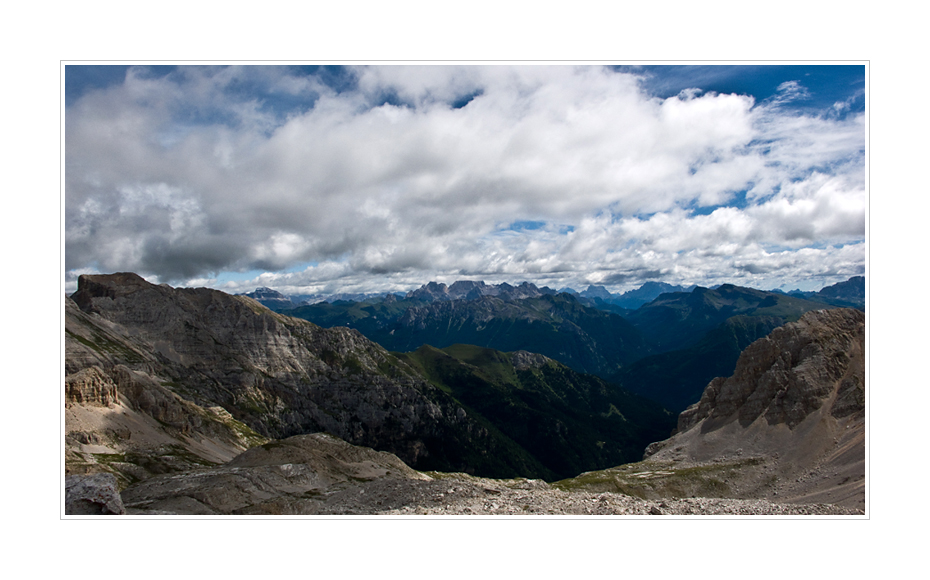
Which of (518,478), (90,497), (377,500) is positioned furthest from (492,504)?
(518,478)

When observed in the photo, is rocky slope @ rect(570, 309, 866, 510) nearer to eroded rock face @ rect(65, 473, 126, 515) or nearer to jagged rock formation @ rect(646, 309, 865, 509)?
jagged rock formation @ rect(646, 309, 865, 509)

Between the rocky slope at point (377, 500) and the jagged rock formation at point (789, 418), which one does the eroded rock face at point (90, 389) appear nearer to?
the rocky slope at point (377, 500)

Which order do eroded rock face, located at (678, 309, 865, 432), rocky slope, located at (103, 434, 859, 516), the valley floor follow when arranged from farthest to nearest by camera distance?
eroded rock face, located at (678, 309, 865, 432) < rocky slope, located at (103, 434, 859, 516) < the valley floor

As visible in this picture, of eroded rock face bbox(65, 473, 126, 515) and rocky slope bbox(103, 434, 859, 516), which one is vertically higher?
eroded rock face bbox(65, 473, 126, 515)

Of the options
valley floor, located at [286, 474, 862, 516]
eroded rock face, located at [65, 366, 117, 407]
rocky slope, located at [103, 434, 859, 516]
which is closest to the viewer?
valley floor, located at [286, 474, 862, 516]

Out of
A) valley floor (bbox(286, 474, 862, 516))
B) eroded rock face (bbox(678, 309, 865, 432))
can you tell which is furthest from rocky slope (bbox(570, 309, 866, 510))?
valley floor (bbox(286, 474, 862, 516))
